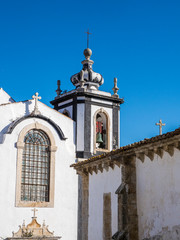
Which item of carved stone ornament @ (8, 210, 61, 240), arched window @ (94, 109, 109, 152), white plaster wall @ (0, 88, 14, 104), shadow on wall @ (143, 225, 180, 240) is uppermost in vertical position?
white plaster wall @ (0, 88, 14, 104)

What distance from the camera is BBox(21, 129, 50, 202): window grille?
1031 inches

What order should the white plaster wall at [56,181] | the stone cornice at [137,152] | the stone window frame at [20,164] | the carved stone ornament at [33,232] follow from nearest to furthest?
the stone cornice at [137,152], the carved stone ornament at [33,232], the white plaster wall at [56,181], the stone window frame at [20,164]

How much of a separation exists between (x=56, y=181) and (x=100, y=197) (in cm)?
938

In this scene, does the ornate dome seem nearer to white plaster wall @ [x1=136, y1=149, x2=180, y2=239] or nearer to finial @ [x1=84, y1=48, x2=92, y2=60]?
finial @ [x1=84, y1=48, x2=92, y2=60]

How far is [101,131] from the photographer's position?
29.8 metres

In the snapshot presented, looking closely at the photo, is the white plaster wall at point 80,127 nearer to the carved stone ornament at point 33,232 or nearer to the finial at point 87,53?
the finial at point 87,53

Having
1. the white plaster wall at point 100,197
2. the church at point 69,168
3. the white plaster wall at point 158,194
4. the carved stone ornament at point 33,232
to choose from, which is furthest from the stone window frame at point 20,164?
the white plaster wall at point 158,194

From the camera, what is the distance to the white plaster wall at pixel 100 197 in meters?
16.4

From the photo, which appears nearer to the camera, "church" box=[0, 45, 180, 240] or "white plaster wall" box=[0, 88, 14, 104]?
"church" box=[0, 45, 180, 240]

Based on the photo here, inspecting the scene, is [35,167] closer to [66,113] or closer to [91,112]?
[66,113]

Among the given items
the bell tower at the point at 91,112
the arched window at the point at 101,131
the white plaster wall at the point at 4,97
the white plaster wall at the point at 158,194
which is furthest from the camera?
the arched window at the point at 101,131

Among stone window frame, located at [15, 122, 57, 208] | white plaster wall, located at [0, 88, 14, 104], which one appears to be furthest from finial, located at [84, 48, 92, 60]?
stone window frame, located at [15, 122, 57, 208]

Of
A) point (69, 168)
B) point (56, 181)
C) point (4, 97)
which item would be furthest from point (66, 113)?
point (56, 181)

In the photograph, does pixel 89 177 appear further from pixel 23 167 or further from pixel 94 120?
pixel 94 120
